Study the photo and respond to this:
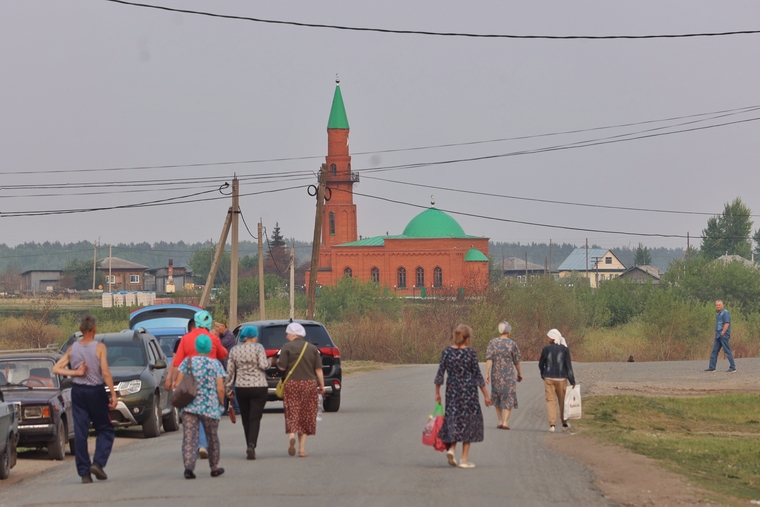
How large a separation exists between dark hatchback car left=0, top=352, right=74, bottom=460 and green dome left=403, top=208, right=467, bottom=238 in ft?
294

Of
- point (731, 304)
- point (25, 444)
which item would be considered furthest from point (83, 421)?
point (731, 304)

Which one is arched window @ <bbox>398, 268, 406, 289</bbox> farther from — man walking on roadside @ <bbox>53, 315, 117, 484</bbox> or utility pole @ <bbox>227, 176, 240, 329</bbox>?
man walking on roadside @ <bbox>53, 315, 117, 484</bbox>

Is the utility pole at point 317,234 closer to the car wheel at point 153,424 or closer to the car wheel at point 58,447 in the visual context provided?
the car wheel at point 153,424

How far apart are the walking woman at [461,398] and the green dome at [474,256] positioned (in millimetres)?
90798

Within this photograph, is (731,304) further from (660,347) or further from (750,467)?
(750,467)

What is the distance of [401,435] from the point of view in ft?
51.2

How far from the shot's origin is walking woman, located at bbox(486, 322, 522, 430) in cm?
1659

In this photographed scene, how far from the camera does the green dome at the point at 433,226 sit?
348ft

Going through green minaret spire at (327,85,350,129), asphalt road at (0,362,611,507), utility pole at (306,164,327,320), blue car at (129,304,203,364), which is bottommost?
asphalt road at (0,362,611,507)

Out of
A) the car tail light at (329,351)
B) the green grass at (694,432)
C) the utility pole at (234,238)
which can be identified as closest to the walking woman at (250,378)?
the green grass at (694,432)

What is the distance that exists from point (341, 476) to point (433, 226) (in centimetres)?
9630

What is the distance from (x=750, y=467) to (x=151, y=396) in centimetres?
942

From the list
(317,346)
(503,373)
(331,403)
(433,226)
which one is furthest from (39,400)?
(433,226)

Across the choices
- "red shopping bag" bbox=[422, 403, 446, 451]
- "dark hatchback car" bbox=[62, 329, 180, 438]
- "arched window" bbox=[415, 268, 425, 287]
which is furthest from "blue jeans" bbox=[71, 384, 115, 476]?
"arched window" bbox=[415, 268, 425, 287]
